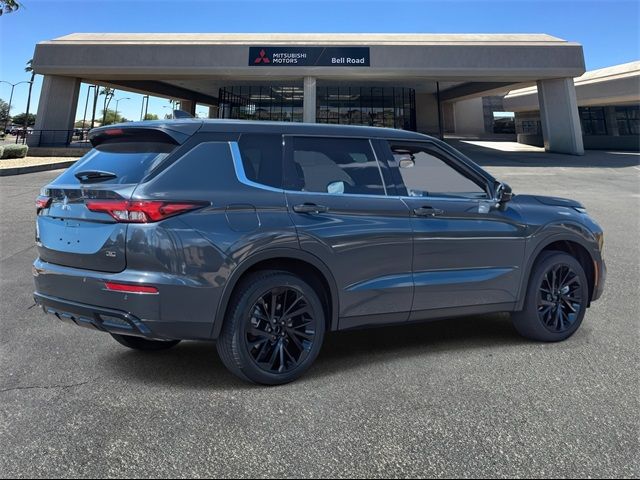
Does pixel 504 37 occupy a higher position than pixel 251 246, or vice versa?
pixel 504 37

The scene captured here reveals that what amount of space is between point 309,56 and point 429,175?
86.2 ft

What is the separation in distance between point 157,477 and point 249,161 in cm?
200

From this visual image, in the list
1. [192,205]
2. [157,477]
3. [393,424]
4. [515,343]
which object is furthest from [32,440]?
[515,343]

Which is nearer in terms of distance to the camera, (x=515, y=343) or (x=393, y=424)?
(x=393, y=424)

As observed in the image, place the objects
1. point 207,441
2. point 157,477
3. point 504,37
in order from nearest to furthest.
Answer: point 157,477 → point 207,441 → point 504,37

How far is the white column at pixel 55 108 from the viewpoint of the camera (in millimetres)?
29469

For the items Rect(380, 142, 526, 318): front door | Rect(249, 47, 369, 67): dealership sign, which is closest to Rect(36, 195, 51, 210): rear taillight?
Rect(380, 142, 526, 318): front door

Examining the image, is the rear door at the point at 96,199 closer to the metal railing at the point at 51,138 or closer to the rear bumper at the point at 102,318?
the rear bumper at the point at 102,318

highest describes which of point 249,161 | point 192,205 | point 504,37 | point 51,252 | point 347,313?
point 504,37

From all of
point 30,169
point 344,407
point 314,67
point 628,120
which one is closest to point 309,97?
point 314,67

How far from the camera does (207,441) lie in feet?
8.55

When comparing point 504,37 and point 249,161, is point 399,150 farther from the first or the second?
point 504,37

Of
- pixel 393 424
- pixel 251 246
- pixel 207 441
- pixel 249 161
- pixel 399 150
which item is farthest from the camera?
pixel 399 150

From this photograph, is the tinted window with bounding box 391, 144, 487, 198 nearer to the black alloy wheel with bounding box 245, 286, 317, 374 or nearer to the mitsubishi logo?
the black alloy wheel with bounding box 245, 286, 317, 374
